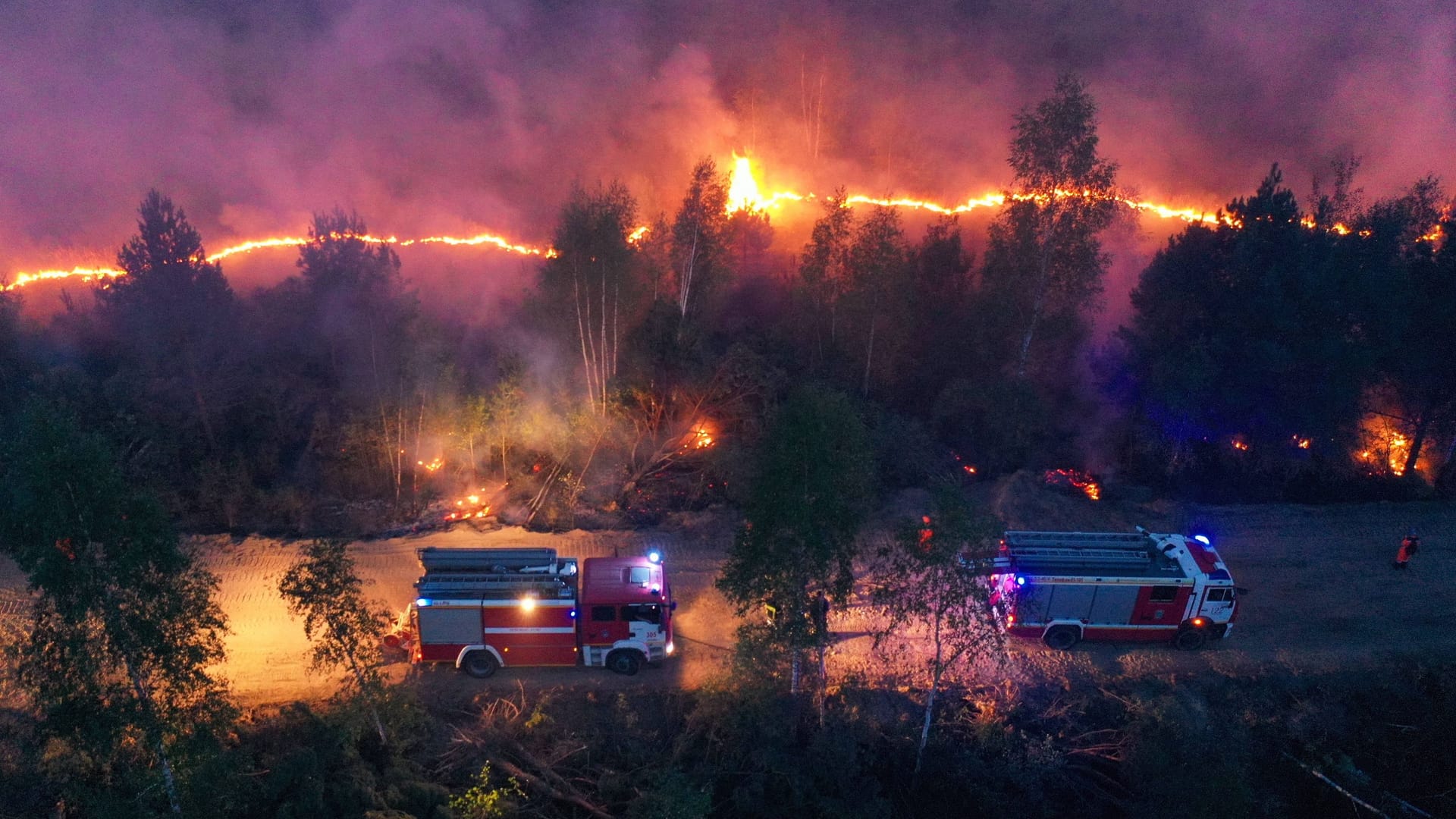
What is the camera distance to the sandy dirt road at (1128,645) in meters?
17.6

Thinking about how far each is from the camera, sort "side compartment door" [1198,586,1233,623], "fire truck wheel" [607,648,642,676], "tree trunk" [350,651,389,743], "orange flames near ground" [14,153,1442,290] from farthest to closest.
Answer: "orange flames near ground" [14,153,1442,290] → "side compartment door" [1198,586,1233,623] → "fire truck wheel" [607,648,642,676] → "tree trunk" [350,651,389,743]

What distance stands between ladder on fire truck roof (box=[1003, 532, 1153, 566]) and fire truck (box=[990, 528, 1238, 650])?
0.9 inches

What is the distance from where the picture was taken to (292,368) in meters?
31.6

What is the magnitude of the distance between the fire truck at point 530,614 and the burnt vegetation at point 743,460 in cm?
107

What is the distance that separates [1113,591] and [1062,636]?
5.83 feet

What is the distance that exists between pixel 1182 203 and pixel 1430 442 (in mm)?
26694

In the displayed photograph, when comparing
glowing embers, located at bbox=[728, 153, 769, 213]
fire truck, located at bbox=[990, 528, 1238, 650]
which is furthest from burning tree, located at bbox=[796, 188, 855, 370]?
fire truck, located at bbox=[990, 528, 1238, 650]

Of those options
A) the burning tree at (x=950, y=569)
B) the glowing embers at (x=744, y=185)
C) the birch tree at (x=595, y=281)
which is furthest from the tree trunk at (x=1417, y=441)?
the glowing embers at (x=744, y=185)

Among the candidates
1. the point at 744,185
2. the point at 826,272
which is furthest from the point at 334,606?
the point at 744,185

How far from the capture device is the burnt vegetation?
12.6m

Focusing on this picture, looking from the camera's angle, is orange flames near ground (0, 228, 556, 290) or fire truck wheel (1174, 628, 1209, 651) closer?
fire truck wheel (1174, 628, 1209, 651)

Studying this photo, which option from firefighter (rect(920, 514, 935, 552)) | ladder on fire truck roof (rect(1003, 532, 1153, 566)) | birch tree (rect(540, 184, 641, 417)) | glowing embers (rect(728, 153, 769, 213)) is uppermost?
glowing embers (rect(728, 153, 769, 213))

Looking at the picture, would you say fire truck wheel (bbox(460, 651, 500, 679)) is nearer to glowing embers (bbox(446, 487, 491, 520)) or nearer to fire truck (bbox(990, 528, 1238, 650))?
glowing embers (bbox(446, 487, 491, 520))

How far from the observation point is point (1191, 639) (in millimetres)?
18875
